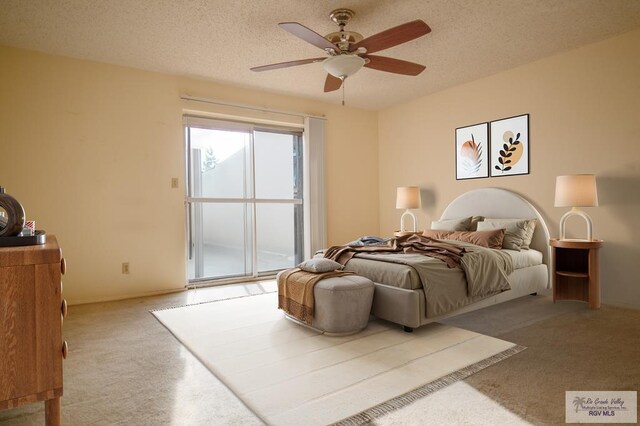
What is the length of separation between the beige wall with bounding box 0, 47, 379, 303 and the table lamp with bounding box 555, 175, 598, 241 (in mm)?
4016

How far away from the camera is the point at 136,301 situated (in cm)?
A: 416

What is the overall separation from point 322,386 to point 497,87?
4.31m

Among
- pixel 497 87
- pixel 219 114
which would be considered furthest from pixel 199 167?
pixel 497 87

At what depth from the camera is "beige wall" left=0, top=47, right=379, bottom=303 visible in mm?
3803

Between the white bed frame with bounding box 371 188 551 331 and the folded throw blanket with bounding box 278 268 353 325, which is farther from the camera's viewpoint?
the folded throw blanket with bounding box 278 268 353 325

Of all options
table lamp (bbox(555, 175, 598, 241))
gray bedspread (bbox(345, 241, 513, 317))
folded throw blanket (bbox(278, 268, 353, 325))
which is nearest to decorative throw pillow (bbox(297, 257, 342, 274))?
folded throw blanket (bbox(278, 268, 353, 325))

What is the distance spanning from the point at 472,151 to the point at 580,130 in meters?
1.26

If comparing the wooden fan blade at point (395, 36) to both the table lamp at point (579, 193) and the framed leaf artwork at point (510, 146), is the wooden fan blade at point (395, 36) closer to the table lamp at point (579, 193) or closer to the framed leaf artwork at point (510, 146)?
the table lamp at point (579, 193)

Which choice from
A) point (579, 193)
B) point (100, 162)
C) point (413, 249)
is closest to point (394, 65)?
point (413, 249)

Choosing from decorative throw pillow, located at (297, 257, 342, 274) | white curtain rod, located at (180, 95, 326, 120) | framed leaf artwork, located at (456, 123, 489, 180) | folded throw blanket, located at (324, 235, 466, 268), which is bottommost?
decorative throw pillow, located at (297, 257, 342, 274)

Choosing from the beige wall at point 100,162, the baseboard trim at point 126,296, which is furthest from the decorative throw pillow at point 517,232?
the baseboard trim at point 126,296

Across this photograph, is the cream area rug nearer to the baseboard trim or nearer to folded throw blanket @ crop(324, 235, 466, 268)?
folded throw blanket @ crop(324, 235, 466, 268)

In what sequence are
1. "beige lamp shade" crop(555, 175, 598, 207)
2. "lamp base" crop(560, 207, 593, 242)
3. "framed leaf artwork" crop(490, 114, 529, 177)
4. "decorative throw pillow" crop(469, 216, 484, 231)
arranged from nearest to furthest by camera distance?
"beige lamp shade" crop(555, 175, 598, 207) < "lamp base" crop(560, 207, 593, 242) < "framed leaf artwork" crop(490, 114, 529, 177) < "decorative throw pillow" crop(469, 216, 484, 231)

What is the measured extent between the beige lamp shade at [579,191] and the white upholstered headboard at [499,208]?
68 centimetres
